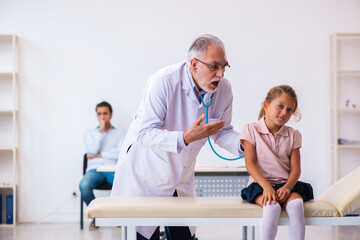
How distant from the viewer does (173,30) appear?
15.0ft

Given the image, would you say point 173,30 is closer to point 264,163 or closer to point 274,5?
point 274,5

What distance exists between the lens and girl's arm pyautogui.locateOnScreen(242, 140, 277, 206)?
1.81m

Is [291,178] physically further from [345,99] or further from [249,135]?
[345,99]

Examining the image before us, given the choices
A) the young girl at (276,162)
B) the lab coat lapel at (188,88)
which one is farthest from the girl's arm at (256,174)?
the lab coat lapel at (188,88)

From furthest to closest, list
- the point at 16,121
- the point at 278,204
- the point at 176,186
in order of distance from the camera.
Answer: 1. the point at 16,121
2. the point at 176,186
3. the point at 278,204

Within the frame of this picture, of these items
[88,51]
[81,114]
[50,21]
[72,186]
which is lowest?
[72,186]

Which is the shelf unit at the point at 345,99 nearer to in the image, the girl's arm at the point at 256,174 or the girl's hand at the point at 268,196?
the girl's arm at the point at 256,174

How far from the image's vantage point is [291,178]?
197cm

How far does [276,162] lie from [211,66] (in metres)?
0.61

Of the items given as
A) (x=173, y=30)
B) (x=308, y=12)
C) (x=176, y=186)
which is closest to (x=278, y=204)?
(x=176, y=186)

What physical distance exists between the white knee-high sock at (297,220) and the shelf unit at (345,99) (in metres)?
3.00

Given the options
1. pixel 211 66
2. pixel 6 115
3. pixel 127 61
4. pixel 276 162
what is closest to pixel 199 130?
pixel 211 66

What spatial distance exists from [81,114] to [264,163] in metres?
2.89

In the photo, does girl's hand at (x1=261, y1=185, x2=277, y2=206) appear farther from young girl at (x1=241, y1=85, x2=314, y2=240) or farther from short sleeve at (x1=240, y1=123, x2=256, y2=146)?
short sleeve at (x1=240, y1=123, x2=256, y2=146)
